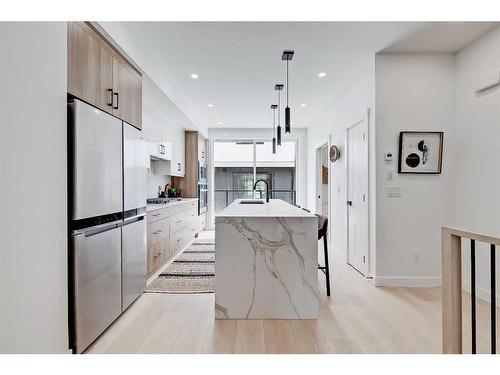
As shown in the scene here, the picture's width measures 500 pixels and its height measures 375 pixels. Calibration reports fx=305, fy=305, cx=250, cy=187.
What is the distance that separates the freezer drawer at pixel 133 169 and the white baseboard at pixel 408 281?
2743 mm

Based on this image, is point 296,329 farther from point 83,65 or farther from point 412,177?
point 83,65

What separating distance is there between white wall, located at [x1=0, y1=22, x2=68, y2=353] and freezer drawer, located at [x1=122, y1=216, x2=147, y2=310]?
75 cm

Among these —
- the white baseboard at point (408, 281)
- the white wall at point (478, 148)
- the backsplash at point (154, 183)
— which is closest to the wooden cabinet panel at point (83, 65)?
the backsplash at point (154, 183)

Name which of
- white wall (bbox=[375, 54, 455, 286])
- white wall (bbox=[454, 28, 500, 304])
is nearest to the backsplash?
white wall (bbox=[375, 54, 455, 286])

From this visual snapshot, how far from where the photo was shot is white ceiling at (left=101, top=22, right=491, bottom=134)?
2.86 m

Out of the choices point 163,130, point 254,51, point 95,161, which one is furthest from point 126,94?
point 163,130

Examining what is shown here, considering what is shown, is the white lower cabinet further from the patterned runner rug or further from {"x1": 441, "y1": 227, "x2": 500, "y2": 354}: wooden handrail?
{"x1": 441, "y1": 227, "x2": 500, "y2": 354}: wooden handrail

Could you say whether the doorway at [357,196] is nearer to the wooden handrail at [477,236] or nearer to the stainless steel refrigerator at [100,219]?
the wooden handrail at [477,236]

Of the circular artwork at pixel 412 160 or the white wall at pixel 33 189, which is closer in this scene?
the white wall at pixel 33 189

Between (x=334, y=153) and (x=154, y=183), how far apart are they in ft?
10.7

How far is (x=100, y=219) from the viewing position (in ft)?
7.35

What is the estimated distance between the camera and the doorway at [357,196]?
3760 mm

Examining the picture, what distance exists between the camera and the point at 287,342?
7.27ft
